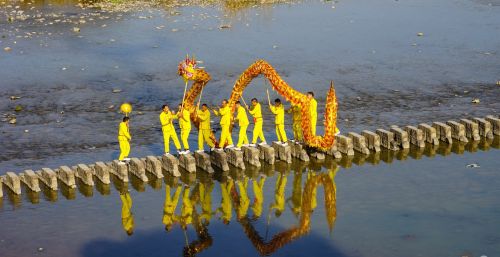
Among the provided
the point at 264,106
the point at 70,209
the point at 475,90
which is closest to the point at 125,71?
the point at 264,106

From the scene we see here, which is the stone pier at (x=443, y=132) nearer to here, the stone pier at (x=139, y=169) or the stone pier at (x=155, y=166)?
the stone pier at (x=155, y=166)

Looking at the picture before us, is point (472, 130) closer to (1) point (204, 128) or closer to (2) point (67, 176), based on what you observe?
(1) point (204, 128)

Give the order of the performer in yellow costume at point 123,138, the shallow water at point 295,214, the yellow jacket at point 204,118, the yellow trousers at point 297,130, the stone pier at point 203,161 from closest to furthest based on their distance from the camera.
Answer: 1. the shallow water at point 295,214
2. the performer in yellow costume at point 123,138
3. the stone pier at point 203,161
4. the yellow jacket at point 204,118
5. the yellow trousers at point 297,130

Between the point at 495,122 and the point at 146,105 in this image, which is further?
the point at 146,105

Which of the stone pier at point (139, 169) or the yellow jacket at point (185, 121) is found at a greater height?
the yellow jacket at point (185, 121)

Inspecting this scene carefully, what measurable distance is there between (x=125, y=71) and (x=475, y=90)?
17522mm

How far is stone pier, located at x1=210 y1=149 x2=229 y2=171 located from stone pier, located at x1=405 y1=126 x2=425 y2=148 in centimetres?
670

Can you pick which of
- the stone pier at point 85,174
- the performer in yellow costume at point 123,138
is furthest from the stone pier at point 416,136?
the stone pier at point 85,174

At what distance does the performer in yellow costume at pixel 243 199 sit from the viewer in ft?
78.4

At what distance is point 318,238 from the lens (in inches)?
852

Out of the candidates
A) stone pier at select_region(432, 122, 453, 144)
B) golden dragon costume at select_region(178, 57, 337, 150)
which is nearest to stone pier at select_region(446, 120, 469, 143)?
stone pier at select_region(432, 122, 453, 144)

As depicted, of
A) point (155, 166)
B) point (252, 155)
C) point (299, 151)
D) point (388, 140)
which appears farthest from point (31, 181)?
point (388, 140)

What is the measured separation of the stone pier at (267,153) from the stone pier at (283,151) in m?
0.37

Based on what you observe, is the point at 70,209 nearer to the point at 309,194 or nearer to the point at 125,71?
the point at 309,194
